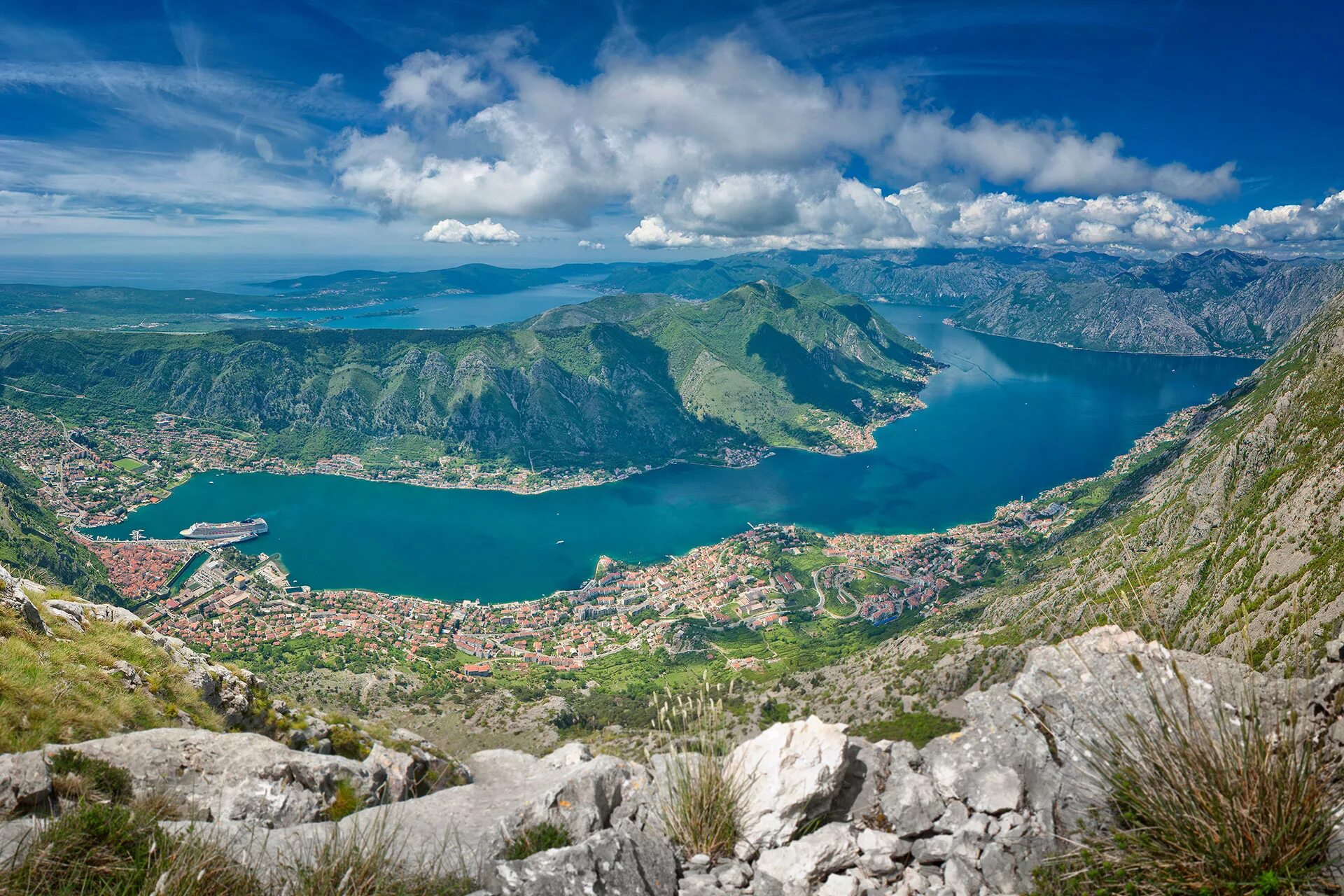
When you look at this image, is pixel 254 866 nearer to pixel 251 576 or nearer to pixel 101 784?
pixel 101 784

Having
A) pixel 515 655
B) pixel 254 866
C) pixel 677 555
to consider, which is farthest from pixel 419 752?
pixel 677 555

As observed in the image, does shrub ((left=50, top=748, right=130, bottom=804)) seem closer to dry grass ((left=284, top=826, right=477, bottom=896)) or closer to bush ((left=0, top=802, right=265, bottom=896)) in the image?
bush ((left=0, top=802, right=265, bottom=896))

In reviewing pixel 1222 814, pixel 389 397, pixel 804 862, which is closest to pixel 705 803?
pixel 804 862

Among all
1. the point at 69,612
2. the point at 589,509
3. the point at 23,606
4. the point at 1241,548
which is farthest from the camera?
the point at 589,509

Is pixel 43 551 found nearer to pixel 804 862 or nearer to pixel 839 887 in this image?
pixel 804 862

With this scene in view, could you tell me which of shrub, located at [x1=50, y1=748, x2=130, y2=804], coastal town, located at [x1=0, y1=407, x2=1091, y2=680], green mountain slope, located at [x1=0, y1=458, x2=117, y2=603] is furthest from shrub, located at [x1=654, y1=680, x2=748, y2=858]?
green mountain slope, located at [x1=0, y1=458, x2=117, y2=603]

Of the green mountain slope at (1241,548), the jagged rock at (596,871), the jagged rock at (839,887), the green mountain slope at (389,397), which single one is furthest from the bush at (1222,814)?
the green mountain slope at (389,397)
